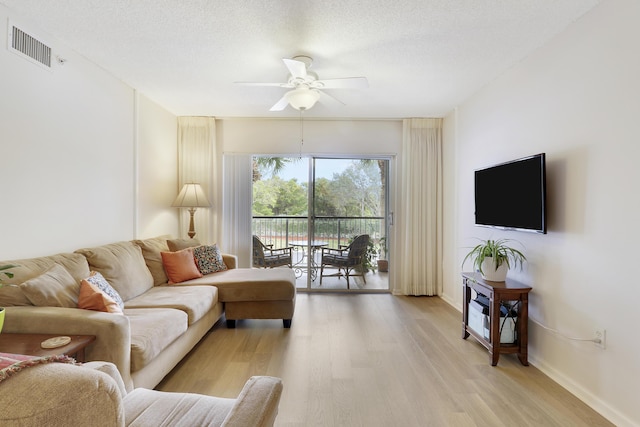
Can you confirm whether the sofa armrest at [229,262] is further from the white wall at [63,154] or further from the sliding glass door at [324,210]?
the white wall at [63,154]

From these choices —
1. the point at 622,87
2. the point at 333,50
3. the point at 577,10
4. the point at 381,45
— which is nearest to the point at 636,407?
the point at 622,87

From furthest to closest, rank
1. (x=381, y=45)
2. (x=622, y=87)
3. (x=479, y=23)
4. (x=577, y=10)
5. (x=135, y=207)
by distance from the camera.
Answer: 1. (x=135, y=207)
2. (x=381, y=45)
3. (x=479, y=23)
4. (x=577, y=10)
5. (x=622, y=87)

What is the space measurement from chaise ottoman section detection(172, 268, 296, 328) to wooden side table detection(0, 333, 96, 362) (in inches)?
58.8

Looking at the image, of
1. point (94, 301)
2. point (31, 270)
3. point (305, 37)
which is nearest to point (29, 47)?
point (31, 270)

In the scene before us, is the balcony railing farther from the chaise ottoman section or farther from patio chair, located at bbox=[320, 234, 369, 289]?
the chaise ottoman section

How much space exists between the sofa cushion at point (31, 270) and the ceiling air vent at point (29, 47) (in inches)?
56.4

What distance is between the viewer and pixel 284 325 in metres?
3.27

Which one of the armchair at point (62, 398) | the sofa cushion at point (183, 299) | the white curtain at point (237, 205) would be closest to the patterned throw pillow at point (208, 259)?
the sofa cushion at point (183, 299)

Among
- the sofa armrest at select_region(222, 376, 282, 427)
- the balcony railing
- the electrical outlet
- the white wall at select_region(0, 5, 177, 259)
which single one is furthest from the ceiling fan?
the electrical outlet

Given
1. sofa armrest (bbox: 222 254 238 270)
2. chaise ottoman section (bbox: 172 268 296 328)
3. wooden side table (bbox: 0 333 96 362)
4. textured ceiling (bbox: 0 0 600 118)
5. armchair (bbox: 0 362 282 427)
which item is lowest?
chaise ottoman section (bbox: 172 268 296 328)

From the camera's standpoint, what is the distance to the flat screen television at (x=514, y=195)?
232 centimetres

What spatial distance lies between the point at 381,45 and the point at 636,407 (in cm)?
280

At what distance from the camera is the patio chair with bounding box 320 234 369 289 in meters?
4.66

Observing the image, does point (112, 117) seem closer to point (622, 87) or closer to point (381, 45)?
point (381, 45)
